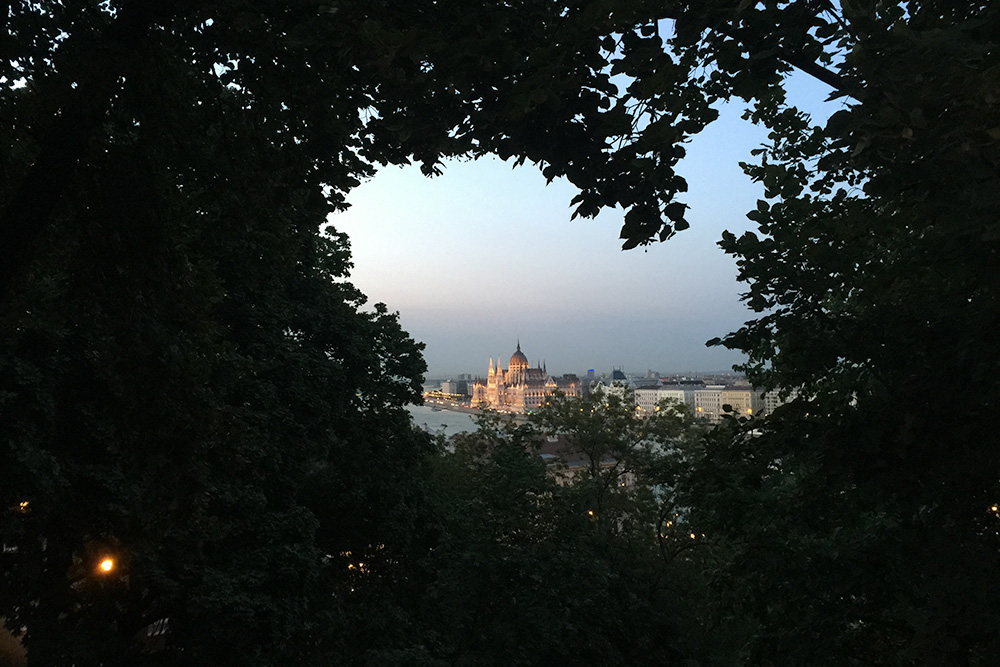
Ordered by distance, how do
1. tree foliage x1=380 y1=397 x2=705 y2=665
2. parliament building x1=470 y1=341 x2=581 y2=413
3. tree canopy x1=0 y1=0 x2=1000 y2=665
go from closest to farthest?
tree canopy x1=0 y1=0 x2=1000 y2=665
tree foliage x1=380 y1=397 x2=705 y2=665
parliament building x1=470 y1=341 x2=581 y2=413

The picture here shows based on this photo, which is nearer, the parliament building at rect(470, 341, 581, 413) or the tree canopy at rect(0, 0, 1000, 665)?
the tree canopy at rect(0, 0, 1000, 665)

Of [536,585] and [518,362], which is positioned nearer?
[536,585]

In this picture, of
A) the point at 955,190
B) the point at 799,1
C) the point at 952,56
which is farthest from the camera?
the point at 799,1

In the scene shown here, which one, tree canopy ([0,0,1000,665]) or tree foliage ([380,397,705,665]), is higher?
tree canopy ([0,0,1000,665])

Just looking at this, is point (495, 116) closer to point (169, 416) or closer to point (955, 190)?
point (955, 190)

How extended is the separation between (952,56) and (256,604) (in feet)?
30.8

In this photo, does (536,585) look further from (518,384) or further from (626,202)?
(518,384)

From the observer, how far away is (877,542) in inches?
201

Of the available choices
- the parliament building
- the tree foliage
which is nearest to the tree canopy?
the tree foliage

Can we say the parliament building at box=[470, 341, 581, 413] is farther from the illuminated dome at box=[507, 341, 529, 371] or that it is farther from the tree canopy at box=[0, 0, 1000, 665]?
the tree canopy at box=[0, 0, 1000, 665]

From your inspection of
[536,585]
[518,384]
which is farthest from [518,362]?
[536,585]

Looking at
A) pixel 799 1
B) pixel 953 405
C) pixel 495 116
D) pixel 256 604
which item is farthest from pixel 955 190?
pixel 256 604

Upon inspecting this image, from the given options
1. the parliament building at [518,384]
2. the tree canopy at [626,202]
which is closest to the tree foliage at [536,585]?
the tree canopy at [626,202]

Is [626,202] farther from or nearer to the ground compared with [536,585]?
farther from the ground
